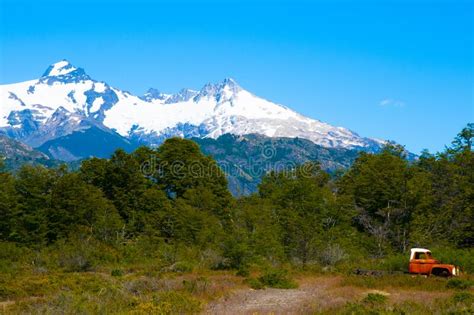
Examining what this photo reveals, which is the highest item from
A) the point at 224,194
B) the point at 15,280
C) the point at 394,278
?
the point at 224,194

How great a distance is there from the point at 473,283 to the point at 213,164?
4945cm

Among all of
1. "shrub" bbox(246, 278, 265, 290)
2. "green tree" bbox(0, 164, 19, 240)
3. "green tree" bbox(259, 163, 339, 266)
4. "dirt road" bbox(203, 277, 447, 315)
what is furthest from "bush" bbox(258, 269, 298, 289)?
"green tree" bbox(0, 164, 19, 240)

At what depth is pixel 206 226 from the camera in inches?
2298

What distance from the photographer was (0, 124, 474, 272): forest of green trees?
4919 cm

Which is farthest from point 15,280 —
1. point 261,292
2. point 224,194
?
point 224,194

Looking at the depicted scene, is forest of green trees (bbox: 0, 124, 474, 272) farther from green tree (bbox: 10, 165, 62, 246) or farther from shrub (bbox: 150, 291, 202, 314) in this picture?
shrub (bbox: 150, 291, 202, 314)

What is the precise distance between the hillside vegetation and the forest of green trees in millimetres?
148

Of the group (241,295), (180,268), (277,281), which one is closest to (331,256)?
(180,268)

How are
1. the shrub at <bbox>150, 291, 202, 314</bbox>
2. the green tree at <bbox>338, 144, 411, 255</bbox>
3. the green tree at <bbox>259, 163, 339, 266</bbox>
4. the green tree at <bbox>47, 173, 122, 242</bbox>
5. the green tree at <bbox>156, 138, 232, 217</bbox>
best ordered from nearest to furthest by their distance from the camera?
1. the shrub at <bbox>150, 291, 202, 314</bbox>
2. the green tree at <bbox>259, 163, 339, 266</bbox>
3. the green tree at <bbox>338, 144, 411, 255</bbox>
4. the green tree at <bbox>47, 173, 122, 242</bbox>
5. the green tree at <bbox>156, 138, 232, 217</bbox>

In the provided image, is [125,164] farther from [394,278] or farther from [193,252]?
[394,278]

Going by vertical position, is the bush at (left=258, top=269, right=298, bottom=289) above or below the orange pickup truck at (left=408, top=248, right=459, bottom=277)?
below

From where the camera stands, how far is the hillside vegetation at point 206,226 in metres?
34.8

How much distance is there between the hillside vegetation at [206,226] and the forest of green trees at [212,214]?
15cm

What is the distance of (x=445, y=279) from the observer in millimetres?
30297
